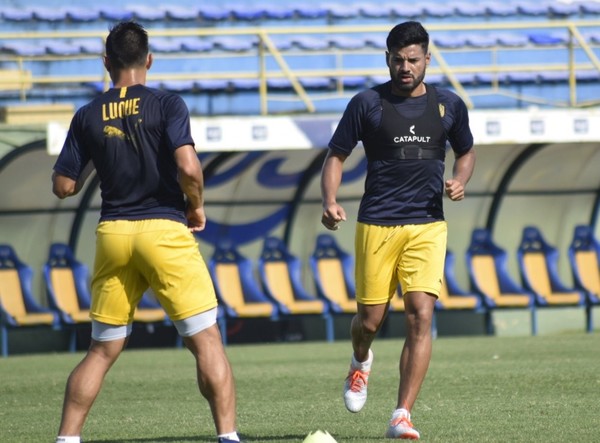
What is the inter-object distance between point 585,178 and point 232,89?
7040mm

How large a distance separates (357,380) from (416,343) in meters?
0.67

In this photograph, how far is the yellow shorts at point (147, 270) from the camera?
639cm

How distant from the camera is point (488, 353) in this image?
14492mm

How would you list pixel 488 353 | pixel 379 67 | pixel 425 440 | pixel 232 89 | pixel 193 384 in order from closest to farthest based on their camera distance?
pixel 425 440
pixel 193 384
pixel 488 353
pixel 232 89
pixel 379 67

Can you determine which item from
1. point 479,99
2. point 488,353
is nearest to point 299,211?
point 488,353

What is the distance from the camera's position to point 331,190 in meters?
7.66

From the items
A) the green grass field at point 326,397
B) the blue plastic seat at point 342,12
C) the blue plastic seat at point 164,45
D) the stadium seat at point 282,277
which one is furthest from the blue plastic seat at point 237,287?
the blue plastic seat at point 342,12

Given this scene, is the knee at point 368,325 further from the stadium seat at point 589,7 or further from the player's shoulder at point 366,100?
the stadium seat at point 589,7

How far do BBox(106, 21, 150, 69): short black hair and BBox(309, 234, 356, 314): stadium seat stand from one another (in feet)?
39.4

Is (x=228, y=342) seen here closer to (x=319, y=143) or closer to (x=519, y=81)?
(x=319, y=143)

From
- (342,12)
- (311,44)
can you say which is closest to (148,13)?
(311,44)

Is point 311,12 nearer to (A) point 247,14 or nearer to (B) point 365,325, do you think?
(A) point 247,14

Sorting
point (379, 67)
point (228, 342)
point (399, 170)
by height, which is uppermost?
point (379, 67)

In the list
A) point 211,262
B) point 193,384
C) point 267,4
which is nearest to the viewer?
point 193,384
